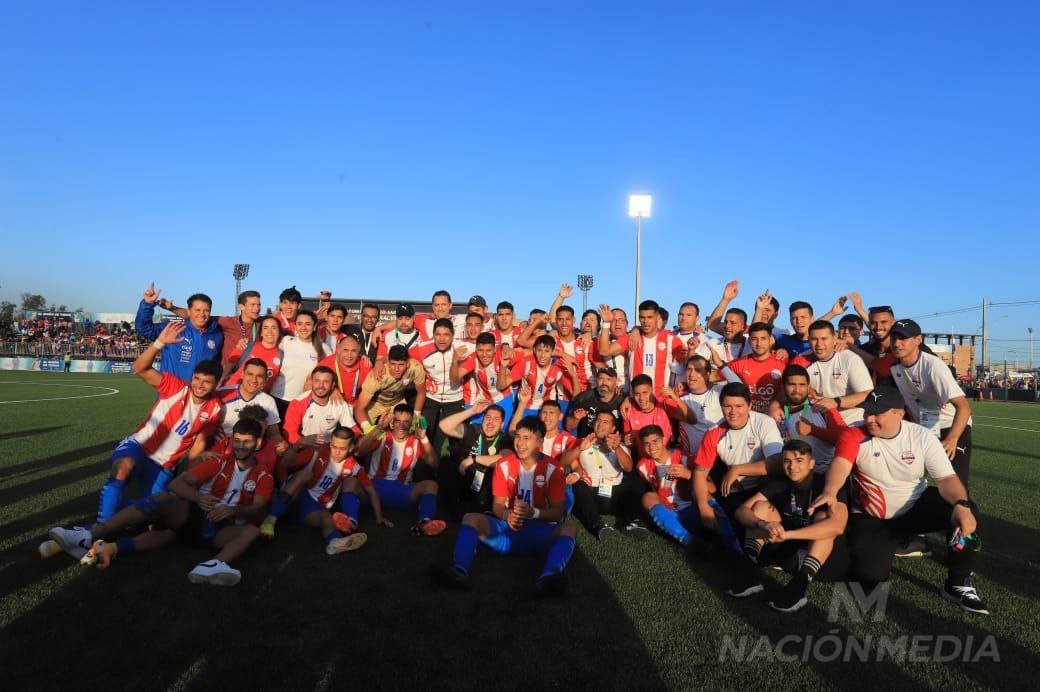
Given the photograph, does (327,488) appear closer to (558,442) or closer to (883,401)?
Result: (558,442)

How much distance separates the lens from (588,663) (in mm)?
3287

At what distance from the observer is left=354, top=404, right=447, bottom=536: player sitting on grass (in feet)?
20.4

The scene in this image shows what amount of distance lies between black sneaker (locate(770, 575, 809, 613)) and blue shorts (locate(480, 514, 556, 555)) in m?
1.70

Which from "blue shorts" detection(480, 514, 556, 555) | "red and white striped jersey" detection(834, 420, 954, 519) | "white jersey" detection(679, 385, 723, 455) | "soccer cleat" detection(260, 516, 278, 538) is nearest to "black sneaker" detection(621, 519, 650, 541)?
"blue shorts" detection(480, 514, 556, 555)

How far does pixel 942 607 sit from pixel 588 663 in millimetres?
2678

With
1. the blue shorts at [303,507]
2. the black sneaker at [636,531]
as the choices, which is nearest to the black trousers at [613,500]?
the black sneaker at [636,531]

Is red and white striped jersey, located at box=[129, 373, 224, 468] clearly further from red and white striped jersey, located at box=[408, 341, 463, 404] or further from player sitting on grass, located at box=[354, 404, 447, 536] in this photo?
red and white striped jersey, located at box=[408, 341, 463, 404]

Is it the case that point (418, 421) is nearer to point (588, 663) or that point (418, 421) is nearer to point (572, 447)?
point (572, 447)

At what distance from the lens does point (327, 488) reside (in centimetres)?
582

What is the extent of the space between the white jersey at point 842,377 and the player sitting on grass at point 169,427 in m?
5.81

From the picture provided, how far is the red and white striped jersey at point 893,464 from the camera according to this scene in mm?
4645

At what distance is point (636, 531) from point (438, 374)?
120 inches

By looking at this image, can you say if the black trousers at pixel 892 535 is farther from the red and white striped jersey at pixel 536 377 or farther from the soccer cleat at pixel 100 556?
the soccer cleat at pixel 100 556

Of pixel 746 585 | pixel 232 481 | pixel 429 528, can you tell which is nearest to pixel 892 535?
pixel 746 585
